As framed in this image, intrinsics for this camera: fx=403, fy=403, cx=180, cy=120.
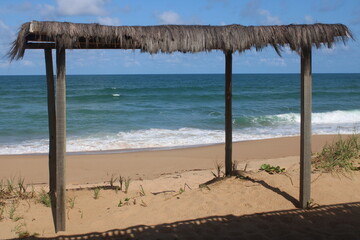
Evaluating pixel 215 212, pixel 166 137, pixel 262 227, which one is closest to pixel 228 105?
pixel 215 212

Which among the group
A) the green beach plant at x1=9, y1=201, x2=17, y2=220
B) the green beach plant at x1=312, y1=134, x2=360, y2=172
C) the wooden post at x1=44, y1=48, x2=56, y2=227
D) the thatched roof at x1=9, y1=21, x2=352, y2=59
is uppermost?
the thatched roof at x1=9, y1=21, x2=352, y2=59

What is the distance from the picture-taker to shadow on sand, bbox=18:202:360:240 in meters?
4.09

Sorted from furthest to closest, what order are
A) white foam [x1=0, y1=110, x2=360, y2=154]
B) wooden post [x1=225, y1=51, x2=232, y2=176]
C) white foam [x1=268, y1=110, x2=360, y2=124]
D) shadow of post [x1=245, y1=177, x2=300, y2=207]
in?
white foam [x1=268, y1=110, x2=360, y2=124], white foam [x1=0, y1=110, x2=360, y2=154], wooden post [x1=225, y1=51, x2=232, y2=176], shadow of post [x1=245, y1=177, x2=300, y2=207]

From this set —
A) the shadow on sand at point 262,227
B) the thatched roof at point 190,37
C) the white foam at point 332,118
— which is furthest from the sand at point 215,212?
the white foam at point 332,118

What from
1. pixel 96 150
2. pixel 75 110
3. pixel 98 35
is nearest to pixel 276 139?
pixel 96 150

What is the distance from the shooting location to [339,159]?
595 cm

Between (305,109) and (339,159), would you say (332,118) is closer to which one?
(339,159)

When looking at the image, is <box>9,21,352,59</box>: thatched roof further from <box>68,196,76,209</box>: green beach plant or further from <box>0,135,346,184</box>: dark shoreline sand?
<box>0,135,346,184</box>: dark shoreline sand

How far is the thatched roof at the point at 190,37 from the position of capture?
4.07 m

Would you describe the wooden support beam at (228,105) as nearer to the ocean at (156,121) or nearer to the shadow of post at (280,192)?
the shadow of post at (280,192)

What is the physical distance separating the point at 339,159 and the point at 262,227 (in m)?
2.28

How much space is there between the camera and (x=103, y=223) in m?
4.57

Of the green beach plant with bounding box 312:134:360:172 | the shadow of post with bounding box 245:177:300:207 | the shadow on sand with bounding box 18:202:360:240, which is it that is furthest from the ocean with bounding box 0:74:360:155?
the shadow on sand with bounding box 18:202:360:240

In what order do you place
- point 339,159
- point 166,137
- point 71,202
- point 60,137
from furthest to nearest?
point 166,137 → point 339,159 → point 71,202 → point 60,137
